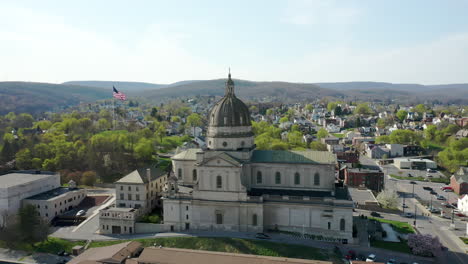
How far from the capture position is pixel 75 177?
260ft

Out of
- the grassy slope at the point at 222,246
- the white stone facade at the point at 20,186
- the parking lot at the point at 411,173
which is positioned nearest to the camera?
the grassy slope at the point at 222,246

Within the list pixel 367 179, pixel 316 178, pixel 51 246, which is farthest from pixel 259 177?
pixel 367 179

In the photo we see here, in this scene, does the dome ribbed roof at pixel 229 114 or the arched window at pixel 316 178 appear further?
the dome ribbed roof at pixel 229 114

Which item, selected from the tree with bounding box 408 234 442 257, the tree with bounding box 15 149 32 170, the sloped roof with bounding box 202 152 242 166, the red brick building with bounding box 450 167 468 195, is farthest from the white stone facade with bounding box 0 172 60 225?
the red brick building with bounding box 450 167 468 195

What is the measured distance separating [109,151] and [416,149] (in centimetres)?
9247

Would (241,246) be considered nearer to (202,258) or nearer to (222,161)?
(202,258)

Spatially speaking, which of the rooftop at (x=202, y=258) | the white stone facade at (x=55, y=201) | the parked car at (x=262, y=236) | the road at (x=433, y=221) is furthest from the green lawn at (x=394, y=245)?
the white stone facade at (x=55, y=201)

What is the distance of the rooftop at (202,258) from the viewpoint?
4100 centimetres

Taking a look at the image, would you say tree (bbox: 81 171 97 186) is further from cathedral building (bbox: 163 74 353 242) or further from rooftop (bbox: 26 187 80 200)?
cathedral building (bbox: 163 74 353 242)

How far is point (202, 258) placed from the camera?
42125mm

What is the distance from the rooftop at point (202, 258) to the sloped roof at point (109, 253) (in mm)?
2632

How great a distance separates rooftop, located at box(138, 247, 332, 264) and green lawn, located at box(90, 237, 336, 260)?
3.29 meters

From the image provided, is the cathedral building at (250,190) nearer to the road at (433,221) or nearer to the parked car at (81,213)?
the road at (433,221)

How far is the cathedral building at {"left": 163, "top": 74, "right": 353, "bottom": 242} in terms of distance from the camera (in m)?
50.6
